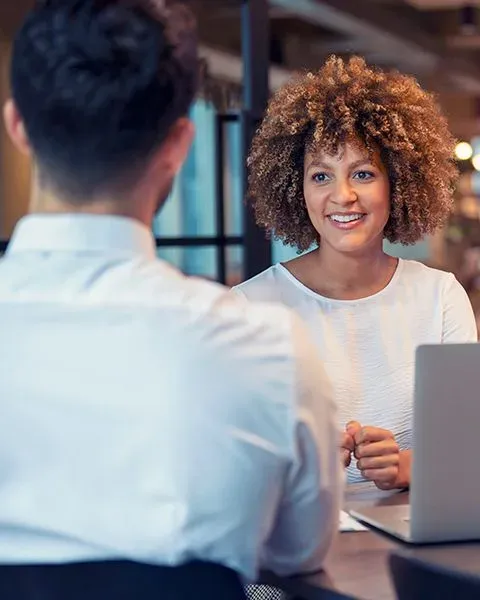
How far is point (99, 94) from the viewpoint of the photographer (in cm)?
130

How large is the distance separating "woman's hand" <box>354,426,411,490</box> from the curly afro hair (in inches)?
26.3

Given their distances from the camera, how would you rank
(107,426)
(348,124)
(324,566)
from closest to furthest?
(107,426)
(324,566)
(348,124)

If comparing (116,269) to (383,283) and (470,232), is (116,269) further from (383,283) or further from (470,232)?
(470,232)

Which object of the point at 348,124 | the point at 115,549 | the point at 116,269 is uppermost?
the point at 348,124

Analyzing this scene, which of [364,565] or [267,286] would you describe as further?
[267,286]

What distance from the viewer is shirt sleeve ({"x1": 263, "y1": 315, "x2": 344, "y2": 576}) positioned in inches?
53.2

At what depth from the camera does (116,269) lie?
1335 mm

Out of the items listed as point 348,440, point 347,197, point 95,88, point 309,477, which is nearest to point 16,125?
point 95,88

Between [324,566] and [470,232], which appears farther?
[470,232]

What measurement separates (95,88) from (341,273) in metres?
1.36

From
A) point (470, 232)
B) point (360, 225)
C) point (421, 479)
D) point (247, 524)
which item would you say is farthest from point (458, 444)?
point (470, 232)

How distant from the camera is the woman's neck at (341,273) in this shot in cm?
260

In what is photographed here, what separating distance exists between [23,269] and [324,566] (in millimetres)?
626

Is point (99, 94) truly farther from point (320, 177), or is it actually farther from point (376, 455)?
point (320, 177)
